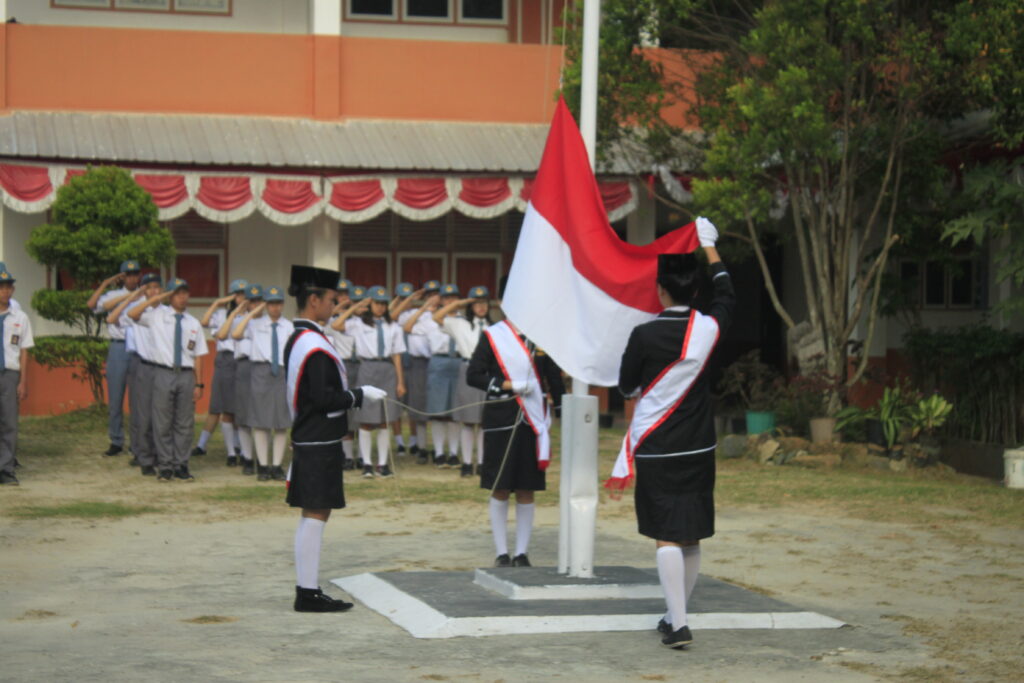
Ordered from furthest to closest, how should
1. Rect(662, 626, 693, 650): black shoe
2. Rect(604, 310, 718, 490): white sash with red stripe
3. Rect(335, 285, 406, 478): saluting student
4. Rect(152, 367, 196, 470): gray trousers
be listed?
Rect(335, 285, 406, 478): saluting student < Rect(152, 367, 196, 470): gray trousers < Rect(604, 310, 718, 490): white sash with red stripe < Rect(662, 626, 693, 650): black shoe

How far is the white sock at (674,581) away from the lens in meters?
6.96

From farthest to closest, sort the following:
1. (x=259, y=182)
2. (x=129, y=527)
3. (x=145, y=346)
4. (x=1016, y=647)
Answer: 1. (x=259, y=182)
2. (x=145, y=346)
3. (x=129, y=527)
4. (x=1016, y=647)

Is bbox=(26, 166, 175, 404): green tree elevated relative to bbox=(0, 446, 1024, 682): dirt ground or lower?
elevated

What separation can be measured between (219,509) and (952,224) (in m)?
7.56

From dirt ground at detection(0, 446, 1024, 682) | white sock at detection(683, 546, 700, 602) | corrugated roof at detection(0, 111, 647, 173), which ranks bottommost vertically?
dirt ground at detection(0, 446, 1024, 682)

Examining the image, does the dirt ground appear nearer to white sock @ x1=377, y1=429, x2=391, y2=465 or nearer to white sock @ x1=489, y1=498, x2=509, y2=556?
white sock @ x1=489, y1=498, x2=509, y2=556

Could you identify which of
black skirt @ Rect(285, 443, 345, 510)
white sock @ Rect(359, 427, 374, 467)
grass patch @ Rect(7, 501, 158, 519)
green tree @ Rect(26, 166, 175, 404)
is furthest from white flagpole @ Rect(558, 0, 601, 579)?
green tree @ Rect(26, 166, 175, 404)

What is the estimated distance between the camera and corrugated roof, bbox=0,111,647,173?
19.1 meters

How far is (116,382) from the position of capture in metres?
15.4

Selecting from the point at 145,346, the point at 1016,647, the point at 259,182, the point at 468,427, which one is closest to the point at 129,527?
the point at 145,346

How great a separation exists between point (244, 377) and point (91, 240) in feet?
13.8

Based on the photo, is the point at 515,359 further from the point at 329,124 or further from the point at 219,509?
the point at 329,124

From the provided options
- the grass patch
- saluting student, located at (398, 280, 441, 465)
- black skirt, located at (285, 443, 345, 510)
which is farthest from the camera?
saluting student, located at (398, 280, 441, 465)

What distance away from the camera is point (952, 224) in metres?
14.4
